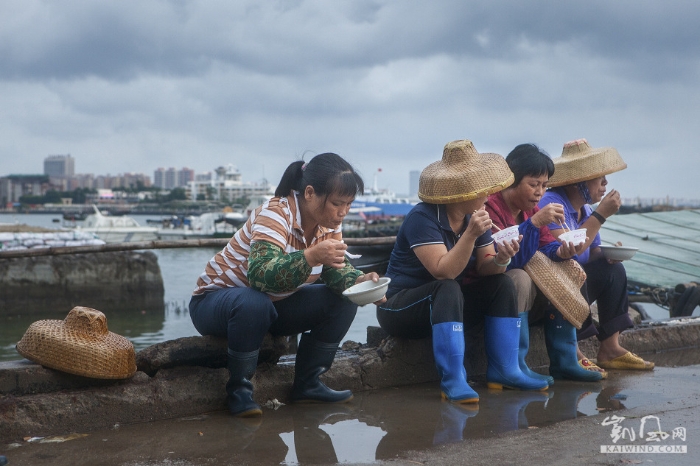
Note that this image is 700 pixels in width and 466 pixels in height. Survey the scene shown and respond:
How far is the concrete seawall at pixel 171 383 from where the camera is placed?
3.05 m

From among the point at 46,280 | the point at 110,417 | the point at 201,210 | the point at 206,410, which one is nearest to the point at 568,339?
the point at 206,410

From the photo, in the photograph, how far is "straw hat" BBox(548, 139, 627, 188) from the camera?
4.32m

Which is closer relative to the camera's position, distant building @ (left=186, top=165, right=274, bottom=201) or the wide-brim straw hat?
the wide-brim straw hat

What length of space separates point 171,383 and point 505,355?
5.23 feet

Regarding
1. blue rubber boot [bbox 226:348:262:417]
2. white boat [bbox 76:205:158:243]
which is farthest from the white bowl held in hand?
white boat [bbox 76:205:158:243]

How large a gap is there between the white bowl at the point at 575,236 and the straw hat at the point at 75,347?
2175 mm

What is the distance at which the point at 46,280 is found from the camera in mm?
17328

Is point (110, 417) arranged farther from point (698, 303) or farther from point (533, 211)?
point (698, 303)

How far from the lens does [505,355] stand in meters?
3.80

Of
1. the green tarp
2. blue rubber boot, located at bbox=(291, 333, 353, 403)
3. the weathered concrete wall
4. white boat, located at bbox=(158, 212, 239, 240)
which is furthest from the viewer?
white boat, located at bbox=(158, 212, 239, 240)

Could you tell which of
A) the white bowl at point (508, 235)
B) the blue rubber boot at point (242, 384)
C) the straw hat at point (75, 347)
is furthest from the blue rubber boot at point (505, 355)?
the straw hat at point (75, 347)

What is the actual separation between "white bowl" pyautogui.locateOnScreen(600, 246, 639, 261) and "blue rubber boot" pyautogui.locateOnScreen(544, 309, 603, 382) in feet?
1.46

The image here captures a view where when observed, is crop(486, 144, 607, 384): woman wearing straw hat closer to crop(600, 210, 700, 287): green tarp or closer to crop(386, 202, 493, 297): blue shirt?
crop(386, 202, 493, 297): blue shirt

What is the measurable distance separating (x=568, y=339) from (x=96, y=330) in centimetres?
245
